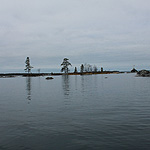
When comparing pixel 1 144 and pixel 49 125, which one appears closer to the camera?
pixel 1 144

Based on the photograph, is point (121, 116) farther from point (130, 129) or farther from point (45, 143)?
point (45, 143)

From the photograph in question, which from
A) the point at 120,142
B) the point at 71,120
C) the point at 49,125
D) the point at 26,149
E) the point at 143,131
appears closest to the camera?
the point at 26,149

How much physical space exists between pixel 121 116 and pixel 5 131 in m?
10.9

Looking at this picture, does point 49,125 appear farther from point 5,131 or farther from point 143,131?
point 143,131

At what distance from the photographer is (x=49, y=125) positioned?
14492 mm

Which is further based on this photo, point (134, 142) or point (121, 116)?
point (121, 116)

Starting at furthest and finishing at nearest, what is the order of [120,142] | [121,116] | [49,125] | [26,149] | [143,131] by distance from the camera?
[121,116] < [49,125] < [143,131] < [120,142] < [26,149]

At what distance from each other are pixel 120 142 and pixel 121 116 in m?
6.54

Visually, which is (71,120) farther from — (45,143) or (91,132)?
(45,143)

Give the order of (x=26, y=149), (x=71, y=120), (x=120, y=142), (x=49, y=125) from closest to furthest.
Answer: (x=26, y=149) < (x=120, y=142) < (x=49, y=125) < (x=71, y=120)

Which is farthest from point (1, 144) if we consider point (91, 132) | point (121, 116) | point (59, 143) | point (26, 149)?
point (121, 116)

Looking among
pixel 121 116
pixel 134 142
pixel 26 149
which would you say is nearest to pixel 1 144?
pixel 26 149

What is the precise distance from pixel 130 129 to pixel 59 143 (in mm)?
5798

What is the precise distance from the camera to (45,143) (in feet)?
35.5
